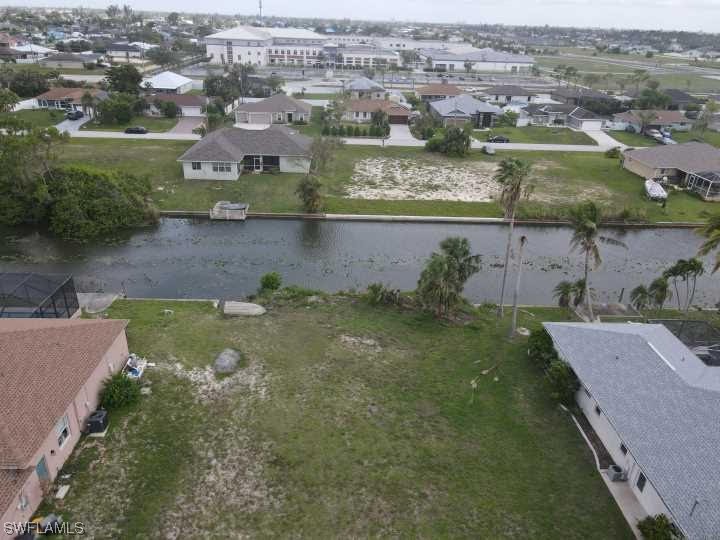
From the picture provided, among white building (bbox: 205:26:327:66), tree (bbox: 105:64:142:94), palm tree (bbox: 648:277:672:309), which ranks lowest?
palm tree (bbox: 648:277:672:309)

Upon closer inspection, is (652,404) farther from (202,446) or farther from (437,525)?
(202,446)

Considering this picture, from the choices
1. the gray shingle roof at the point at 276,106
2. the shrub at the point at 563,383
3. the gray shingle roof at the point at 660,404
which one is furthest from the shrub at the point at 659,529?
the gray shingle roof at the point at 276,106

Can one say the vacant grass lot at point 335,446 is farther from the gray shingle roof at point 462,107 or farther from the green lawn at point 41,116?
the gray shingle roof at point 462,107

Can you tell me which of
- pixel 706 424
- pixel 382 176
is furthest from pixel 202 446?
pixel 382 176

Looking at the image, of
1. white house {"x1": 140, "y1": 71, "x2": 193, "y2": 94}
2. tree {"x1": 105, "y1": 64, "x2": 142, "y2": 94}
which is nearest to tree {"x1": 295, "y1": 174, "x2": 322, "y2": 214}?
tree {"x1": 105, "y1": 64, "x2": 142, "y2": 94}

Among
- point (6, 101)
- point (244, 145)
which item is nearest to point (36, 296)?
point (244, 145)

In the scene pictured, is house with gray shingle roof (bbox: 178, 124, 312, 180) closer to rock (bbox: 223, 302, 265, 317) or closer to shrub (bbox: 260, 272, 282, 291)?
shrub (bbox: 260, 272, 282, 291)

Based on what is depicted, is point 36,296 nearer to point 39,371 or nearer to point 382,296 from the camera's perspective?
point 39,371
